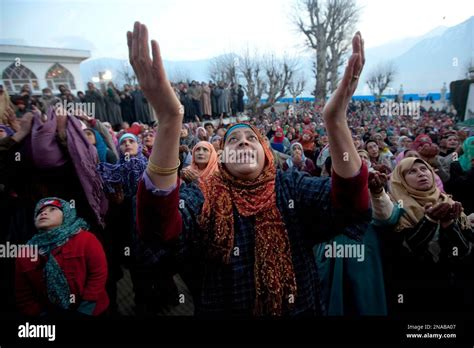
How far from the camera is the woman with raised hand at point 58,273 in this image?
1.63 meters

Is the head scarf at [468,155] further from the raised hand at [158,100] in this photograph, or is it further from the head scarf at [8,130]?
the head scarf at [8,130]

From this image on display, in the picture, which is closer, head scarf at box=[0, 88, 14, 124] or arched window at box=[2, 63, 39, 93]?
head scarf at box=[0, 88, 14, 124]

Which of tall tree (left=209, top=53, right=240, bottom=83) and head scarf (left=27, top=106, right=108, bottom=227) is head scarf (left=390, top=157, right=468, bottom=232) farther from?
tall tree (left=209, top=53, right=240, bottom=83)

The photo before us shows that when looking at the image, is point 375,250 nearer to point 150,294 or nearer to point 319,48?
point 150,294

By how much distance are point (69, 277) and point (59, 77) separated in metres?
18.1

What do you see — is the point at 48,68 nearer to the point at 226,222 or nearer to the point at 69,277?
the point at 69,277

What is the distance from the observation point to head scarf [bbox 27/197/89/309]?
162 cm

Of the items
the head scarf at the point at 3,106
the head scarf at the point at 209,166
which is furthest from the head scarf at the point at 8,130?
the head scarf at the point at 209,166

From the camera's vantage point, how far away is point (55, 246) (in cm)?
166

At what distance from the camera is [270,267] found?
1127mm

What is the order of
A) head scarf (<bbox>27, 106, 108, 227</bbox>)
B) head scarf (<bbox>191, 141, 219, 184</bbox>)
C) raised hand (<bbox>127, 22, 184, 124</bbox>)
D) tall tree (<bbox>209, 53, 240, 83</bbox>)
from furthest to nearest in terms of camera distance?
Result: tall tree (<bbox>209, 53, 240, 83</bbox>) < head scarf (<bbox>191, 141, 219, 184</bbox>) < head scarf (<bbox>27, 106, 108, 227</bbox>) < raised hand (<bbox>127, 22, 184, 124</bbox>)

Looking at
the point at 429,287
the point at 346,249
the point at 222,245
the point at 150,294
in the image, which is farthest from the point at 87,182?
the point at 429,287

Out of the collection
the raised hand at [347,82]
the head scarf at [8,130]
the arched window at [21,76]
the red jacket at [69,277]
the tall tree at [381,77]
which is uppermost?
the tall tree at [381,77]

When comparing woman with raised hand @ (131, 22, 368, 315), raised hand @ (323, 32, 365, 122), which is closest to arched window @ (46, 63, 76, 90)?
woman with raised hand @ (131, 22, 368, 315)
